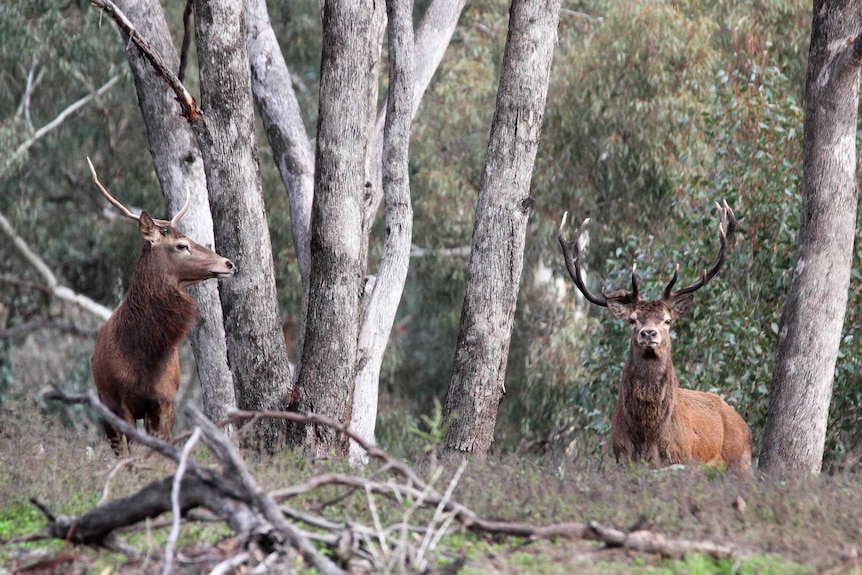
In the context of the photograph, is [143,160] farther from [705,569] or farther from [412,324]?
[705,569]

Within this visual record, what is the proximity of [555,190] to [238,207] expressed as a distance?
10.5m

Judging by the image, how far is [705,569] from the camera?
4.63 meters

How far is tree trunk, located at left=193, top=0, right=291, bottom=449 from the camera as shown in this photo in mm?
7418

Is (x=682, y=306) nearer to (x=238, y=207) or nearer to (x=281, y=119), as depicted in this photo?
(x=238, y=207)

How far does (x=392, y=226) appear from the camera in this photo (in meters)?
8.88

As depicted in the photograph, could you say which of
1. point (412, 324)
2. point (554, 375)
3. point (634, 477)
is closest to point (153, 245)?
point (634, 477)

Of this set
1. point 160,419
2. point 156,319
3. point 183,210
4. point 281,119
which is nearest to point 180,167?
point 183,210

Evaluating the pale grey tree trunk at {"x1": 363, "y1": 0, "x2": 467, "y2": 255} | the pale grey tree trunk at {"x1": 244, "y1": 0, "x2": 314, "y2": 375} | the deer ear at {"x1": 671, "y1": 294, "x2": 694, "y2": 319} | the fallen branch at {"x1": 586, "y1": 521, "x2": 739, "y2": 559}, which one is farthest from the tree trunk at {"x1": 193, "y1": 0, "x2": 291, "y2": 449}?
the fallen branch at {"x1": 586, "y1": 521, "x2": 739, "y2": 559}

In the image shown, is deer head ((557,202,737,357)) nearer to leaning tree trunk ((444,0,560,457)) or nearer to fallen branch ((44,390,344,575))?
leaning tree trunk ((444,0,560,457))

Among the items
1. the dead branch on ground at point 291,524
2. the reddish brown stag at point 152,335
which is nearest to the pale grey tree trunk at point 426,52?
the reddish brown stag at point 152,335

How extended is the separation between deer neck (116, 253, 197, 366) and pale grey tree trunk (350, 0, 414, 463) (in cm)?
131

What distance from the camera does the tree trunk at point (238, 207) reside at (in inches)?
292

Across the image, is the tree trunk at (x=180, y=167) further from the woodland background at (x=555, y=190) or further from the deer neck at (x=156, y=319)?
the woodland background at (x=555, y=190)

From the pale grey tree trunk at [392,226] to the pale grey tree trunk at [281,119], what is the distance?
1.14m
